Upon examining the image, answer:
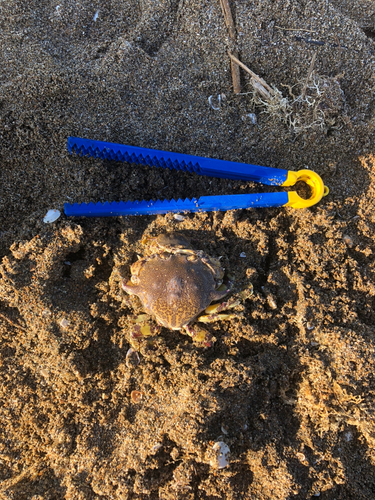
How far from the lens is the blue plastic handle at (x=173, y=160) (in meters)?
2.59

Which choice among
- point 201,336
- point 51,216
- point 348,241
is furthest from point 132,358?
point 348,241

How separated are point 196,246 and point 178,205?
0.37 metres

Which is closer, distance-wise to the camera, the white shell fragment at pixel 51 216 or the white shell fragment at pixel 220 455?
the white shell fragment at pixel 220 455

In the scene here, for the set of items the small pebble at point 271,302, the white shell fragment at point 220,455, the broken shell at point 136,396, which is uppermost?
the small pebble at point 271,302

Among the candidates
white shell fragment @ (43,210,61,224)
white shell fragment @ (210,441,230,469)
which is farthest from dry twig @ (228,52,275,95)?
white shell fragment @ (210,441,230,469)

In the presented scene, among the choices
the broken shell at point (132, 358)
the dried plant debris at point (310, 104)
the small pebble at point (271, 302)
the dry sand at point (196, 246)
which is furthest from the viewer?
the dried plant debris at point (310, 104)

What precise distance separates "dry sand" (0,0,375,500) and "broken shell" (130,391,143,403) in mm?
76

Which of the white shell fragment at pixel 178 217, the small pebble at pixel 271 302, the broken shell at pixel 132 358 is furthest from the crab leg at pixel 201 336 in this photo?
the white shell fragment at pixel 178 217

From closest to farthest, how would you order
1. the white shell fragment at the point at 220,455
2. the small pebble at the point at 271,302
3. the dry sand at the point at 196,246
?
the white shell fragment at the point at 220,455 → the dry sand at the point at 196,246 → the small pebble at the point at 271,302

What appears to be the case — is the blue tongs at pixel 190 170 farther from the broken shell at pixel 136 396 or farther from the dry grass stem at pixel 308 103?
the broken shell at pixel 136 396

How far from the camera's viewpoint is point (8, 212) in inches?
107

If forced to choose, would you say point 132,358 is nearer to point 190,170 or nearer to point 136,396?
point 136,396

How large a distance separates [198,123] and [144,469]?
9.10 feet

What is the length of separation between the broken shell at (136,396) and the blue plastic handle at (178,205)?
1.40m
